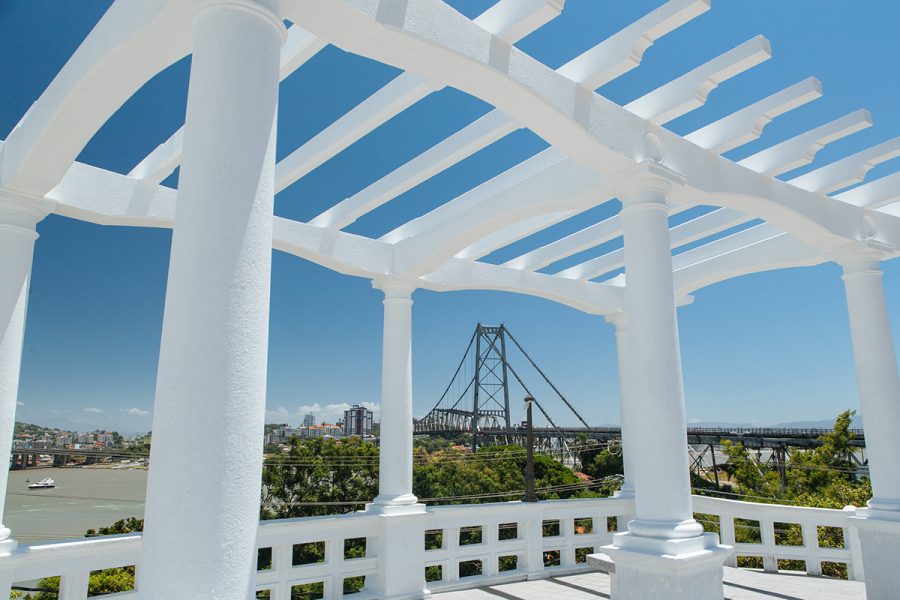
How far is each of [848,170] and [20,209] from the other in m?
11.8

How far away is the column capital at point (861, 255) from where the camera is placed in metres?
10.3

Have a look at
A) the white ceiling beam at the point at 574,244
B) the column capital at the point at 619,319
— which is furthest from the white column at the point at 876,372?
the column capital at the point at 619,319

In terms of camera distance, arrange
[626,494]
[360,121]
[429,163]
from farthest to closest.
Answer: [626,494], [429,163], [360,121]

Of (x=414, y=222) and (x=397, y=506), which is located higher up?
(x=414, y=222)

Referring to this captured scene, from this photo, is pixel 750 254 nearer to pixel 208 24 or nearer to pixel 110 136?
pixel 208 24

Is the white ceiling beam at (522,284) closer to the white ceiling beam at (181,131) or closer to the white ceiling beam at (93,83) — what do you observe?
the white ceiling beam at (181,131)

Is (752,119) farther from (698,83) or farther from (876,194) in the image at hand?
(876,194)

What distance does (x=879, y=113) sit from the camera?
2191 centimetres

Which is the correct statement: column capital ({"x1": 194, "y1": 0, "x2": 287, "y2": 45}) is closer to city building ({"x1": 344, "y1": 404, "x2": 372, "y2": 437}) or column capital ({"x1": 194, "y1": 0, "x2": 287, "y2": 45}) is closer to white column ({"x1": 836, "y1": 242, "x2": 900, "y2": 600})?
white column ({"x1": 836, "y1": 242, "x2": 900, "y2": 600})

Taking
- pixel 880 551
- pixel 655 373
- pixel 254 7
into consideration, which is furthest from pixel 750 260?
pixel 254 7

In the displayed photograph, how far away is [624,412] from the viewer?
1398 centimetres

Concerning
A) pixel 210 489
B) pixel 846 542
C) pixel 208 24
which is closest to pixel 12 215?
pixel 208 24

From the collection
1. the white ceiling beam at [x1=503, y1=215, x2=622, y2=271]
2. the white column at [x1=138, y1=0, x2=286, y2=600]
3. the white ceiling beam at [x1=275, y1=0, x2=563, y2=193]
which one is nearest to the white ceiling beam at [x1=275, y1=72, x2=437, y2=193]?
the white ceiling beam at [x1=275, y1=0, x2=563, y2=193]

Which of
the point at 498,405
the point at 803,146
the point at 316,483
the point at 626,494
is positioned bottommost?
the point at 316,483
